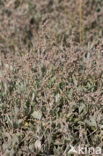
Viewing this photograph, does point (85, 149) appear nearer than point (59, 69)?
Yes

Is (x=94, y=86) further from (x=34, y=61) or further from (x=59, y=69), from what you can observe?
(x=34, y=61)

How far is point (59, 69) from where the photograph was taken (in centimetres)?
280

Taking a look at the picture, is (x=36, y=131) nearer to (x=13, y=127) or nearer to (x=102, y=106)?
(x=13, y=127)

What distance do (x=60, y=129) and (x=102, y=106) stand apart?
0.51 metres

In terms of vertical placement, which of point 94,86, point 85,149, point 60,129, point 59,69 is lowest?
point 85,149

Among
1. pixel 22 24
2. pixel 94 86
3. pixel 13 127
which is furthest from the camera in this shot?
pixel 22 24

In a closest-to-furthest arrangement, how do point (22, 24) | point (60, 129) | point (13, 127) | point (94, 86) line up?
1. point (60, 129)
2. point (13, 127)
3. point (94, 86)
4. point (22, 24)


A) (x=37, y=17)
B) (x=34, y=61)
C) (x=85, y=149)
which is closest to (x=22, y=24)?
(x=37, y=17)

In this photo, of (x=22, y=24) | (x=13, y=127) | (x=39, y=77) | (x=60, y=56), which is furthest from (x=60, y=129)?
(x=22, y=24)

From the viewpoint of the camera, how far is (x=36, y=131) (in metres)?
2.28

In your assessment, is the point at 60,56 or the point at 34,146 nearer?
the point at 34,146

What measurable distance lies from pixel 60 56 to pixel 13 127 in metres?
0.86

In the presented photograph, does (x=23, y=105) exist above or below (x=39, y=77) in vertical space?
below

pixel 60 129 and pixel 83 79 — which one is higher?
pixel 83 79
